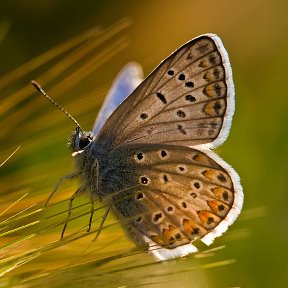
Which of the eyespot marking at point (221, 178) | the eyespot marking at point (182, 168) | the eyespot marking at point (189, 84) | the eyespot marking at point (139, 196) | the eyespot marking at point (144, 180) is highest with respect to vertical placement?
the eyespot marking at point (189, 84)

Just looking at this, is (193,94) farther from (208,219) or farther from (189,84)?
(208,219)

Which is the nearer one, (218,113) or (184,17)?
(218,113)

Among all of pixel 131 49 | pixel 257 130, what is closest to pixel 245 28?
pixel 131 49

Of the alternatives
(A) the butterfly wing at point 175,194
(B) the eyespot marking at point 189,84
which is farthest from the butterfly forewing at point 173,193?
(B) the eyespot marking at point 189,84

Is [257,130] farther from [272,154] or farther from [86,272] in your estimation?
[86,272]

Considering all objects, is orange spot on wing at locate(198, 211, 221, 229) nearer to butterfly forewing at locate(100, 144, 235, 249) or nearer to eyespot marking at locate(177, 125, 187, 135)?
butterfly forewing at locate(100, 144, 235, 249)

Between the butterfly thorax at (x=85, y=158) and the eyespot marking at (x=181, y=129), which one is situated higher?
the butterfly thorax at (x=85, y=158)

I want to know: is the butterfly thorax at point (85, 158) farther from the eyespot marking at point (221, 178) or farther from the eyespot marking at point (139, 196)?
the eyespot marking at point (221, 178)

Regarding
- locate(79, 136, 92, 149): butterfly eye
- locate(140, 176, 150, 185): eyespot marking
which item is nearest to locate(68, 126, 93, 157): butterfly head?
locate(79, 136, 92, 149): butterfly eye
